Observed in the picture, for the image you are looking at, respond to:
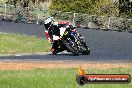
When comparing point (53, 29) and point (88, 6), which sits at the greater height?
point (53, 29)

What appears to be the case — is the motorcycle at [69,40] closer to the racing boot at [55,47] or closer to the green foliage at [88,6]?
the racing boot at [55,47]

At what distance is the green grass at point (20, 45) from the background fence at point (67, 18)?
14237mm

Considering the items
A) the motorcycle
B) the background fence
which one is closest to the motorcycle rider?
the motorcycle

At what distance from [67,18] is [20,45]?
19.6 metres

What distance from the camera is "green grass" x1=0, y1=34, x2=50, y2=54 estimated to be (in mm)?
27822

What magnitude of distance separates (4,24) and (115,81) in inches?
1480

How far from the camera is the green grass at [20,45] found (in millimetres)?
27822

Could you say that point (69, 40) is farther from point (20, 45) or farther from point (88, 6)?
point (88, 6)

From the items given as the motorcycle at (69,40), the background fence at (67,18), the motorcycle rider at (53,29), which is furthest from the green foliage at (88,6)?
the motorcycle rider at (53,29)

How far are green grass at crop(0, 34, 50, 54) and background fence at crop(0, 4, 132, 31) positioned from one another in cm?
1424

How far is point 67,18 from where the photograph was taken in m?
48.7

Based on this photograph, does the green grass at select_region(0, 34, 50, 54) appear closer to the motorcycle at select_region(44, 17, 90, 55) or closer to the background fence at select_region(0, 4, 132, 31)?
the motorcycle at select_region(44, 17, 90, 55)

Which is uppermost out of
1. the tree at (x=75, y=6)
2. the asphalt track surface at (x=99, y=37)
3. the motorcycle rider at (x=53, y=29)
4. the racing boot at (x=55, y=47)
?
the motorcycle rider at (x=53, y=29)

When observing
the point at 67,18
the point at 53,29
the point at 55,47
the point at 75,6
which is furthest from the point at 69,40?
the point at 75,6
